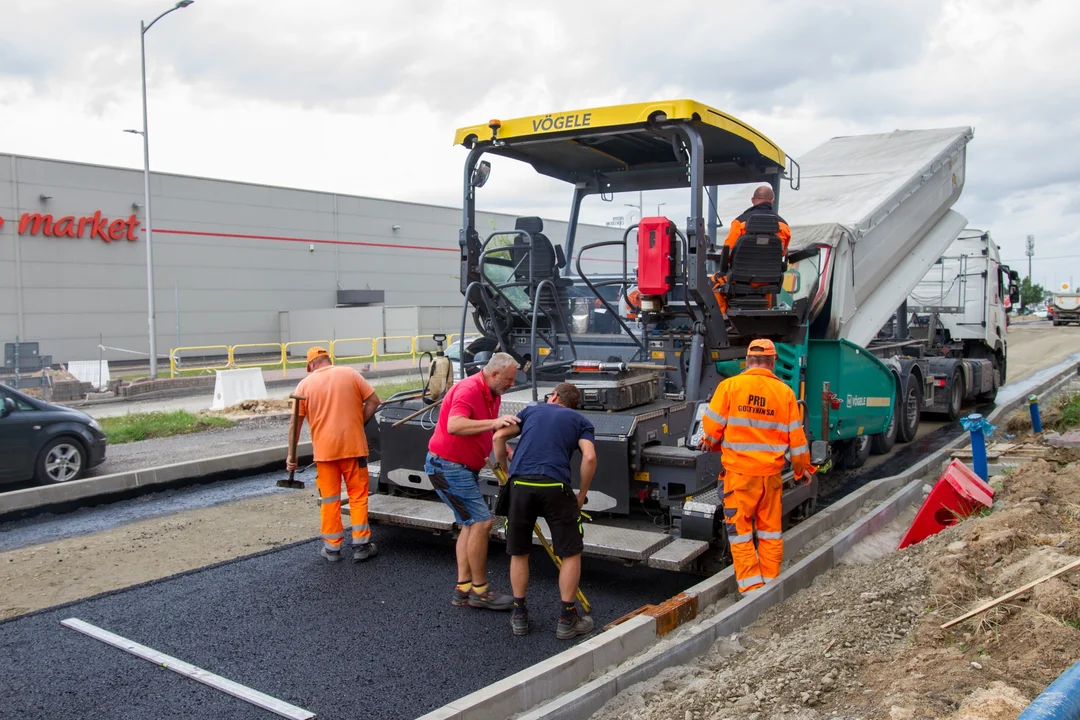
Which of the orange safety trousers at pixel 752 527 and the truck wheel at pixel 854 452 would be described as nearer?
the orange safety trousers at pixel 752 527

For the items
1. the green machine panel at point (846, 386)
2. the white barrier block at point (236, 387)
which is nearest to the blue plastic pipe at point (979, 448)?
the green machine panel at point (846, 386)

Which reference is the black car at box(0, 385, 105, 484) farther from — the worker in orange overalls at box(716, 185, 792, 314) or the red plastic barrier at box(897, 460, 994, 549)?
the red plastic barrier at box(897, 460, 994, 549)

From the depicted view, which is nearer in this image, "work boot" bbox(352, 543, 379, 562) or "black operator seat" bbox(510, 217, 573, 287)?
"work boot" bbox(352, 543, 379, 562)

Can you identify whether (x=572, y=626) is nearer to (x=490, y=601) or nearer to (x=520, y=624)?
(x=520, y=624)

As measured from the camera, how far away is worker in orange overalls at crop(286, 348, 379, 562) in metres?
6.39

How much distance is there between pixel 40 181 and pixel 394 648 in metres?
24.9

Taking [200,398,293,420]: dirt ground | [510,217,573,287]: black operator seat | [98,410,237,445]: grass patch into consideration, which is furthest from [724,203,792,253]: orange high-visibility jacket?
[200,398,293,420]: dirt ground

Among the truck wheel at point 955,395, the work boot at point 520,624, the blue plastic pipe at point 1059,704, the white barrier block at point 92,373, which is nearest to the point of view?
the blue plastic pipe at point 1059,704

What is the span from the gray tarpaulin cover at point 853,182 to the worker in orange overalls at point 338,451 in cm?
406

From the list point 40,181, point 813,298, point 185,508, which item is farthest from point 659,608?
point 40,181

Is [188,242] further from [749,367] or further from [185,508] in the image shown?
[749,367]

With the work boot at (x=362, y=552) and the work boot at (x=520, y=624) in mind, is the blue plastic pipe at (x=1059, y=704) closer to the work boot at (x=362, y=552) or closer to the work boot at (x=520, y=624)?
the work boot at (x=520, y=624)

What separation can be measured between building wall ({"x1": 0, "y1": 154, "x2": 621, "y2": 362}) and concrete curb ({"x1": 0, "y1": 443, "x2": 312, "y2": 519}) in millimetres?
14224

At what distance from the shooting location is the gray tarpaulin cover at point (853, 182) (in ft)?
27.8
